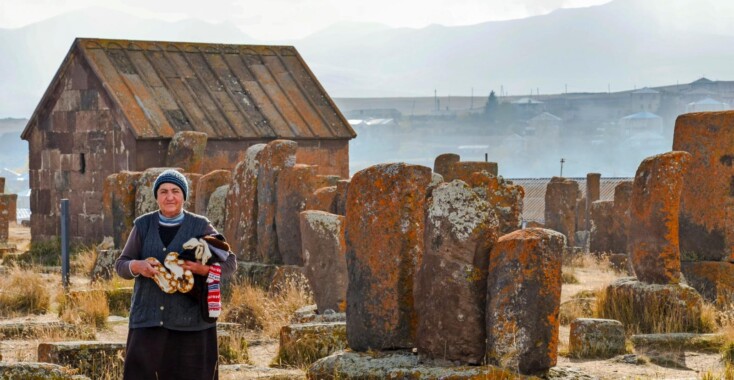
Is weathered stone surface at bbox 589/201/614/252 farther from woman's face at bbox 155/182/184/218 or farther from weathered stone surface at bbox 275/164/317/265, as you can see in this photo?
woman's face at bbox 155/182/184/218

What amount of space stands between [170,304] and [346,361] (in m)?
1.81

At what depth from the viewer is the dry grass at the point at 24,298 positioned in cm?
1366

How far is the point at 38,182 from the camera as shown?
2397 cm

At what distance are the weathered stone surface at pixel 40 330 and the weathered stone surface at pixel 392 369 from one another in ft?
11.1

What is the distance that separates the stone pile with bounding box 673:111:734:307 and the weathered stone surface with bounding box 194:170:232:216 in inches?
221

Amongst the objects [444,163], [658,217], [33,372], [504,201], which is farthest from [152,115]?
[33,372]

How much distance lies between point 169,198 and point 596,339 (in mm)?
5194

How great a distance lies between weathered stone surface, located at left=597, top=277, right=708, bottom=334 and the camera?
1212 cm

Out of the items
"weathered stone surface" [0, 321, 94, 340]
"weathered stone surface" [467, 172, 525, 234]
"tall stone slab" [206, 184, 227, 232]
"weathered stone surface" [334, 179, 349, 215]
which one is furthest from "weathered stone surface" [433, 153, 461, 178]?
"weathered stone surface" [467, 172, 525, 234]

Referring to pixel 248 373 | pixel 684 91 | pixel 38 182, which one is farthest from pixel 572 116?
pixel 248 373

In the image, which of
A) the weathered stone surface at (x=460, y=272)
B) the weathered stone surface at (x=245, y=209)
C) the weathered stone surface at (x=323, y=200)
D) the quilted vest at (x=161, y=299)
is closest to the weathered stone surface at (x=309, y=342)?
the weathered stone surface at (x=460, y=272)

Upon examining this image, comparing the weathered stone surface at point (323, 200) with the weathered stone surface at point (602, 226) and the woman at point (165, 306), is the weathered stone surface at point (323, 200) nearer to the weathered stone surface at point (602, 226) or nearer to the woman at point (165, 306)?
the woman at point (165, 306)

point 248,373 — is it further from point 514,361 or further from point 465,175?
point 465,175

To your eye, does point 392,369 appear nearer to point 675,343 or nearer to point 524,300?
point 524,300
